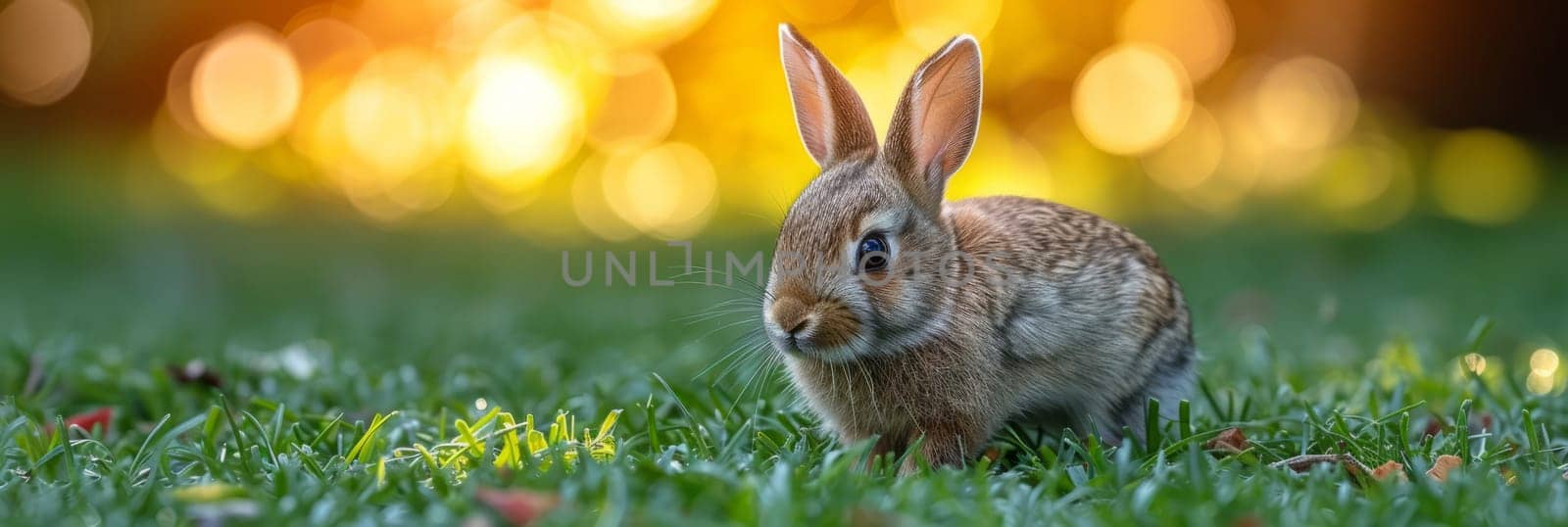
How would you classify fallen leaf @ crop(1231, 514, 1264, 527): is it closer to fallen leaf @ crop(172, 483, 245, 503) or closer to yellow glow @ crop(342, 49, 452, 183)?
fallen leaf @ crop(172, 483, 245, 503)

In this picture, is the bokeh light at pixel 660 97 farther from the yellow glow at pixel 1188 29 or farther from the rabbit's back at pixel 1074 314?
the rabbit's back at pixel 1074 314

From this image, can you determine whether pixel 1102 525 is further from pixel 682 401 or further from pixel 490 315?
pixel 490 315

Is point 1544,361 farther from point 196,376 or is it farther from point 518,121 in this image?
point 518,121

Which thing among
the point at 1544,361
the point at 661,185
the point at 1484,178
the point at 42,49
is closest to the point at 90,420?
the point at 1544,361

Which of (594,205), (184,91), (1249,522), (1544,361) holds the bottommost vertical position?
(594,205)

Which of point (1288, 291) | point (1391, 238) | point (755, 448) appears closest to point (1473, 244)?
point (1391, 238)

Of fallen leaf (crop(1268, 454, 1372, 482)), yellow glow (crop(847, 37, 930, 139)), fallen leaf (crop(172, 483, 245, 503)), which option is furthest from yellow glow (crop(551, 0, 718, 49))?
fallen leaf (crop(172, 483, 245, 503))
